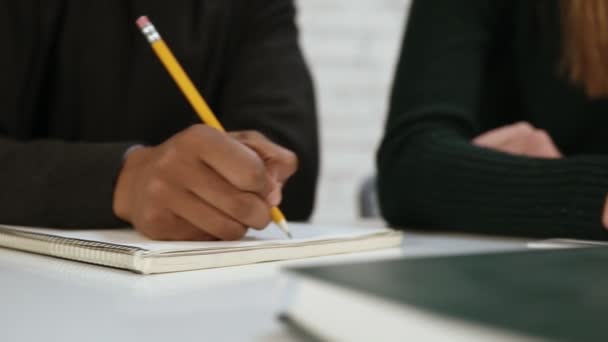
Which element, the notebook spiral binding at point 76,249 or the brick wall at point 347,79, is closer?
the notebook spiral binding at point 76,249

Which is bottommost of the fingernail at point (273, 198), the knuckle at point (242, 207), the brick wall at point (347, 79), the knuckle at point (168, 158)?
the brick wall at point (347, 79)

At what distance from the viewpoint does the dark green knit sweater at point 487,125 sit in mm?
629

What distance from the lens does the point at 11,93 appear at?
0.78 meters

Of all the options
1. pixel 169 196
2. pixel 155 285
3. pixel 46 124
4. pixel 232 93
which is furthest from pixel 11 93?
pixel 155 285

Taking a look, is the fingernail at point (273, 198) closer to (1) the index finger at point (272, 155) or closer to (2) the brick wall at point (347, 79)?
(1) the index finger at point (272, 155)

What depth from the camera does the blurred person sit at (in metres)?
0.57

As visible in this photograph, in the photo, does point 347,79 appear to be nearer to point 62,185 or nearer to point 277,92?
point 277,92

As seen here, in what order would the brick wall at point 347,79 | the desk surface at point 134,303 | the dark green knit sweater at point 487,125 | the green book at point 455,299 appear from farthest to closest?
1. the brick wall at point 347,79
2. the dark green knit sweater at point 487,125
3. the desk surface at point 134,303
4. the green book at point 455,299

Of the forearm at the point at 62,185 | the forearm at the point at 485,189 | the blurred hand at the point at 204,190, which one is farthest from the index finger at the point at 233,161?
the forearm at the point at 485,189

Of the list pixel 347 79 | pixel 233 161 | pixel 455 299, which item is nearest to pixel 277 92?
pixel 233 161

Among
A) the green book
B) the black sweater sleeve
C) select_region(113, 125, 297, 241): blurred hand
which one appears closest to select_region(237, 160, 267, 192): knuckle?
select_region(113, 125, 297, 241): blurred hand

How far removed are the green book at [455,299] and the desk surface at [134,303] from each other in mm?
44

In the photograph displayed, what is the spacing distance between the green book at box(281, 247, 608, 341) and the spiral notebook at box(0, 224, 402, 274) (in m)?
0.16

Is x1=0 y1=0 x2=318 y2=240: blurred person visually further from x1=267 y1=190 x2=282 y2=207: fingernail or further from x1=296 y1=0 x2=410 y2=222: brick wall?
x1=296 y1=0 x2=410 y2=222: brick wall
